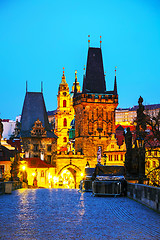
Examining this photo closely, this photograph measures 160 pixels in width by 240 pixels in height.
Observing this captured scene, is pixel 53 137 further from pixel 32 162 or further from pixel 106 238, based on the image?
pixel 106 238

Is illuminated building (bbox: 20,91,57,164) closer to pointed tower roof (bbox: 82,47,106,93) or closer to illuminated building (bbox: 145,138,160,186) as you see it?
pointed tower roof (bbox: 82,47,106,93)

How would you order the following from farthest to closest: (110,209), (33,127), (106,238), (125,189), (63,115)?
(63,115)
(33,127)
(125,189)
(110,209)
(106,238)

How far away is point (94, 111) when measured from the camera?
9662 cm

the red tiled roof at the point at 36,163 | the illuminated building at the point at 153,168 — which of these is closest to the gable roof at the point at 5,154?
the red tiled roof at the point at 36,163

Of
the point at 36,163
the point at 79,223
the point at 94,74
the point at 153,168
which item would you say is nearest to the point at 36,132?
the point at 36,163

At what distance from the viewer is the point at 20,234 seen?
8.64 metres

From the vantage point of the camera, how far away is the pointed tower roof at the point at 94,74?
97.6 meters

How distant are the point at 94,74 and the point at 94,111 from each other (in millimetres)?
7522

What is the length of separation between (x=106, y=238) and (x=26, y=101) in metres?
87.2

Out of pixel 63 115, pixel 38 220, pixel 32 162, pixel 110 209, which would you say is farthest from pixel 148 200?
pixel 63 115

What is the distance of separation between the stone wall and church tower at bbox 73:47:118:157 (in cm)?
7538

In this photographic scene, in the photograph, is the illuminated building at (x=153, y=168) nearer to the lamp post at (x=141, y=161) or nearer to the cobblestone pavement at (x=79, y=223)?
the lamp post at (x=141, y=161)

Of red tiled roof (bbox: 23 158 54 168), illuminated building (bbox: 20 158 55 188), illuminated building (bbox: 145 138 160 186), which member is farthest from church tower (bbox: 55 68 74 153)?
illuminated building (bbox: 145 138 160 186)

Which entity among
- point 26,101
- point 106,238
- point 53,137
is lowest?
point 106,238
